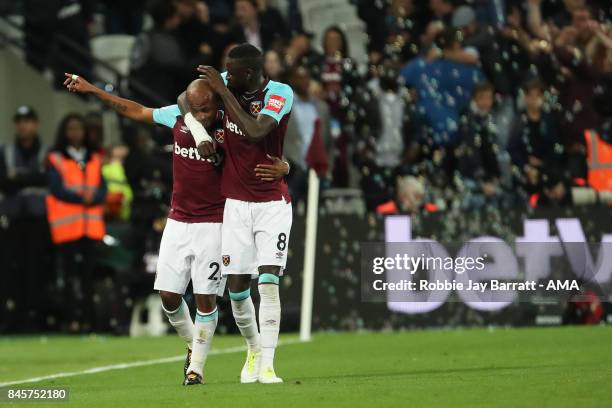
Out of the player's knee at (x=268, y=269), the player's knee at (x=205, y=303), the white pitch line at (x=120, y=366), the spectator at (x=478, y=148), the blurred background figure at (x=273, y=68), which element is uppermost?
the blurred background figure at (x=273, y=68)

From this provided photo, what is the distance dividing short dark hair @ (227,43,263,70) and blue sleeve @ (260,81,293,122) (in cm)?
22

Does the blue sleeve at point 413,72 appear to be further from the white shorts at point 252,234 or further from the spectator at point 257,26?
the white shorts at point 252,234

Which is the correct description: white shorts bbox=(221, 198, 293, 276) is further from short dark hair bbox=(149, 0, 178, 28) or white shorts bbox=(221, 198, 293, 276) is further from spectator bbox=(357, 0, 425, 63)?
short dark hair bbox=(149, 0, 178, 28)

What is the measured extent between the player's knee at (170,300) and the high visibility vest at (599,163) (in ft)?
22.8

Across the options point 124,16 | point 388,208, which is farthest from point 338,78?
point 124,16

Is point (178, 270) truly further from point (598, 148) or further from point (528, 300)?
point (598, 148)

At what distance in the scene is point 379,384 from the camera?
10320 mm

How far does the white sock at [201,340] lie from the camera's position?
11.0 metres

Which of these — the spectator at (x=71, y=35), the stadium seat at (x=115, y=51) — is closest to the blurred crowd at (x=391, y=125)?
the spectator at (x=71, y=35)

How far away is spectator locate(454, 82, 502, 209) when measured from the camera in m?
18.0

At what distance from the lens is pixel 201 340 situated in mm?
10977

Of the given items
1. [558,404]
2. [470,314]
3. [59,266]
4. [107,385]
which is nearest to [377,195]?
[470,314]

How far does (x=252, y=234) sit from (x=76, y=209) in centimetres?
821

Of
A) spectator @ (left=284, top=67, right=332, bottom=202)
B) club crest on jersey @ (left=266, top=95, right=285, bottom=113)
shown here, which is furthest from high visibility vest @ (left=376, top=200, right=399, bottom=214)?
→ club crest on jersey @ (left=266, top=95, right=285, bottom=113)
